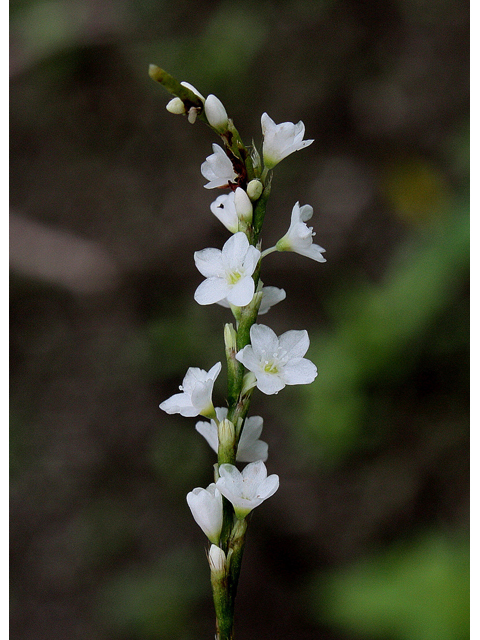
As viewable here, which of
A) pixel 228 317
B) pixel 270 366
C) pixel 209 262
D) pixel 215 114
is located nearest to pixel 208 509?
pixel 270 366

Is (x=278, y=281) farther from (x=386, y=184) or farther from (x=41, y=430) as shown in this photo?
(x=41, y=430)

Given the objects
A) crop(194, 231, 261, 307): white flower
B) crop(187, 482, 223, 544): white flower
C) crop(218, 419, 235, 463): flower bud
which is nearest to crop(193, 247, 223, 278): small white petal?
crop(194, 231, 261, 307): white flower

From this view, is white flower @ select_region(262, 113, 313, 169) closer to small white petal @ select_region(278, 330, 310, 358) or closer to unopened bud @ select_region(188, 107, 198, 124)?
unopened bud @ select_region(188, 107, 198, 124)

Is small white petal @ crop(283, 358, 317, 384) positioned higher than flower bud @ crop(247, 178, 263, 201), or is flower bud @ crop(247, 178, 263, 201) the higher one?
flower bud @ crop(247, 178, 263, 201)

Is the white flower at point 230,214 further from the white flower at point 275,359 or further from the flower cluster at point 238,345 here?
the white flower at point 275,359

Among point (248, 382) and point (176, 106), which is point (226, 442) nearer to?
point (248, 382)

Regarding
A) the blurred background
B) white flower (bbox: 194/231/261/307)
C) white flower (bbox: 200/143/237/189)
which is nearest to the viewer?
white flower (bbox: 194/231/261/307)
